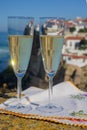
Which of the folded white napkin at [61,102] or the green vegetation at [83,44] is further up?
the folded white napkin at [61,102]

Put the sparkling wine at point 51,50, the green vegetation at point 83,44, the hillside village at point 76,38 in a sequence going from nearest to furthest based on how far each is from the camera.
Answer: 1. the sparkling wine at point 51,50
2. the hillside village at point 76,38
3. the green vegetation at point 83,44

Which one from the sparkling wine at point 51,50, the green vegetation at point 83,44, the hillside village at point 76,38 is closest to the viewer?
the sparkling wine at point 51,50

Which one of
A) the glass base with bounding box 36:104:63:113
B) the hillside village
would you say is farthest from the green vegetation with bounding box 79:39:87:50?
the glass base with bounding box 36:104:63:113

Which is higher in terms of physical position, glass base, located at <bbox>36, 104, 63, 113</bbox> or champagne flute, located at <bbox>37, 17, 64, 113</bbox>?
champagne flute, located at <bbox>37, 17, 64, 113</bbox>

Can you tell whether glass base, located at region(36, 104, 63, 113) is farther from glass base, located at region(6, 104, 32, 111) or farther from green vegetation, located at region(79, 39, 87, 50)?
green vegetation, located at region(79, 39, 87, 50)

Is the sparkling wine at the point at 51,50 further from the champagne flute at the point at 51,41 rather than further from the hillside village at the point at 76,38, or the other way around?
the hillside village at the point at 76,38

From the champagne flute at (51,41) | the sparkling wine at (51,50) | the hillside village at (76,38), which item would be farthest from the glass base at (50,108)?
the hillside village at (76,38)

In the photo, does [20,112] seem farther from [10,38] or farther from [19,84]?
[10,38]

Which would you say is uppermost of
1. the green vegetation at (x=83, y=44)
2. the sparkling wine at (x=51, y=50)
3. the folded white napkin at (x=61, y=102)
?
the sparkling wine at (x=51, y=50)

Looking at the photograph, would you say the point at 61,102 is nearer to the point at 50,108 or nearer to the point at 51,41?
the point at 50,108
